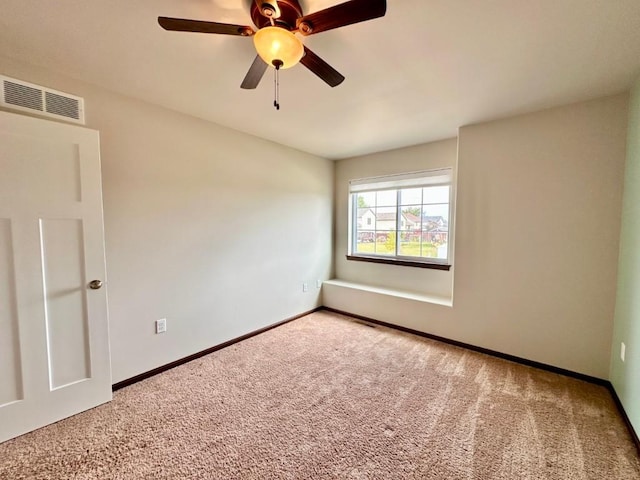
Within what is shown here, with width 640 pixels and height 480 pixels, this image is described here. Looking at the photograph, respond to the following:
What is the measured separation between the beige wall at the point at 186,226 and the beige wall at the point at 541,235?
2.05m

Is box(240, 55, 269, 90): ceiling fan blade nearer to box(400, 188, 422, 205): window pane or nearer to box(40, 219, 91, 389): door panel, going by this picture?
box(40, 219, 91, 389): door panel

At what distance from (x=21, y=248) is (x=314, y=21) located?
2.12 meters

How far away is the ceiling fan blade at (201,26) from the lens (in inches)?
44.2

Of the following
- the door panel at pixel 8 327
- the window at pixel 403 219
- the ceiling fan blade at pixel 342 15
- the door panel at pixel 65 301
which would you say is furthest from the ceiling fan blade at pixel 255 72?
the window at pixel 403 219

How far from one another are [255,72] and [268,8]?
38cm

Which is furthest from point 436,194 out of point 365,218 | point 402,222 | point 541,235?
point 541,235

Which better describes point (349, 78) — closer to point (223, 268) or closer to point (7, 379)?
point (223, 268)

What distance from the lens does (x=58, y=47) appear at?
60.9 inches

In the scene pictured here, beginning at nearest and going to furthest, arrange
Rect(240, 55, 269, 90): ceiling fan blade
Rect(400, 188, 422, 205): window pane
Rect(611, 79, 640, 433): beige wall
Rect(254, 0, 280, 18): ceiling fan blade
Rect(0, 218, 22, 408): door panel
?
Rect(254, 0, 280, 18): ceiling fan blade, Rect(240, 55, 269, 90): ceiling fan blade, Rect(0, 218, 22, 408): door panel, Rect(611, 79, 640, 433): beige wall, Rect(400, 188, 422, 205): window pane

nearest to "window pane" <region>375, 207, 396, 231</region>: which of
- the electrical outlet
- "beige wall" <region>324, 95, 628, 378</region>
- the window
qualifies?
the window

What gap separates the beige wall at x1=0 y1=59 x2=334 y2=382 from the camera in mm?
2072

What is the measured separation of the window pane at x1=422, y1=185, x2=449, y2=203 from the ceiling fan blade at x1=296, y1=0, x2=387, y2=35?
2.58 m

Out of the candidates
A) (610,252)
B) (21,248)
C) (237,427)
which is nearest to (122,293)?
(21,248)

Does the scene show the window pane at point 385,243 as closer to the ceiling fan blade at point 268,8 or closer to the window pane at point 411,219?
the window pane at point 411,219
